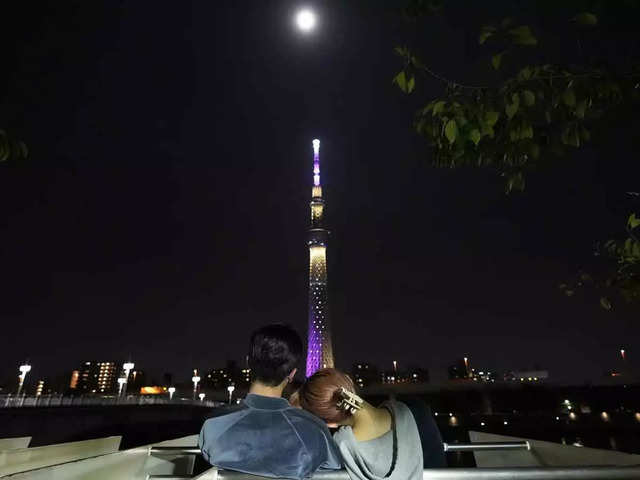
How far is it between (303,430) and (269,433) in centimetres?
15

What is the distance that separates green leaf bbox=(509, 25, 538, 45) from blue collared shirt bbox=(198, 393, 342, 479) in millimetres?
2180

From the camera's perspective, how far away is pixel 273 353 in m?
1.97

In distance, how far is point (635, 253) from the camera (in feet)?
9.63

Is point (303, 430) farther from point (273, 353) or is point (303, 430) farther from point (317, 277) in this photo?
point (317, 277)

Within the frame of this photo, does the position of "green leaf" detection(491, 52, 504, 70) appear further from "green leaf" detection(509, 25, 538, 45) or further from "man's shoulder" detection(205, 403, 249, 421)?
"man's shoulder" detection(205, 403, 249, 421)

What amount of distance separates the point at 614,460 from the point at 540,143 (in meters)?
1.99

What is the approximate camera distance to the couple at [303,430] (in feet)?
5.31

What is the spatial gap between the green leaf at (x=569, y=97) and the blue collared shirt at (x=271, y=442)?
2.22m

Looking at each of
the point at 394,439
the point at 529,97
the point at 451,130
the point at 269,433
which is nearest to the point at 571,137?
the point at 529,97

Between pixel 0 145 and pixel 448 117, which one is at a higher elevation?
pixel 448 117

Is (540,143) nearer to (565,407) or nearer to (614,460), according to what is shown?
(614,460)

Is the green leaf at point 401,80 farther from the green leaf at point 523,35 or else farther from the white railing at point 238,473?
the white railing at point 238,473

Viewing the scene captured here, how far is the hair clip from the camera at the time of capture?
182cm

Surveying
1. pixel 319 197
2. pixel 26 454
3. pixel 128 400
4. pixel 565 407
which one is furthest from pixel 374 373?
pixel 26 454
